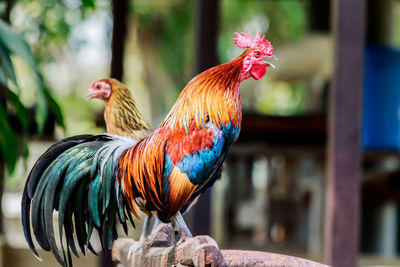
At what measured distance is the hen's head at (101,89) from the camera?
5.52ft

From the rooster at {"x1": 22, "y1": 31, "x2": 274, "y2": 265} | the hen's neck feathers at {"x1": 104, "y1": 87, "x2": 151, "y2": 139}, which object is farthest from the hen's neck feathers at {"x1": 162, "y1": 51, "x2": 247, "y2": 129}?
the hen's neck feathers at {"x1": 104, "y1": 87, "x2": 151, "y2": 139}

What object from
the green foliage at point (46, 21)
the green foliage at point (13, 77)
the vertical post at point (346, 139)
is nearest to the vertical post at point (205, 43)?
the vertical post at point (346, 139)

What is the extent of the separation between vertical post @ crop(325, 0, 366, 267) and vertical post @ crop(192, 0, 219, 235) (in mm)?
931

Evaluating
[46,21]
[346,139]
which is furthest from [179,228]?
[46,21]

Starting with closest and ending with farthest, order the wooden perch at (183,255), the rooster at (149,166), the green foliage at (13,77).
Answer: the wooden perch at (183,255)
the rooster at (149,166)
the green foliage at (13,77)

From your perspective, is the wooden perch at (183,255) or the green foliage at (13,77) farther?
the green foliage at (13,77)

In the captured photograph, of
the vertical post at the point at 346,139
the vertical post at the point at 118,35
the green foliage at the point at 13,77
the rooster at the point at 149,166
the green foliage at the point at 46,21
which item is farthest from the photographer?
the green foliage at the point at 46,21

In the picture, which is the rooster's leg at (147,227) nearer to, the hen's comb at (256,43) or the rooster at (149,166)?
the rooster at (149,166)

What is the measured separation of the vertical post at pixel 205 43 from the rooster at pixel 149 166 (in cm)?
197

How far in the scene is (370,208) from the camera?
602 cm

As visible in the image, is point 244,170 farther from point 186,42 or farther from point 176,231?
point 186,42

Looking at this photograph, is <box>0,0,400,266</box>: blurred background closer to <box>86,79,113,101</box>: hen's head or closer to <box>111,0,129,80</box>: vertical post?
<box>111,0,129,80</box>: vertical post

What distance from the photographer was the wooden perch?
3.92 ft

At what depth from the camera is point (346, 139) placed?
268 centimetres
